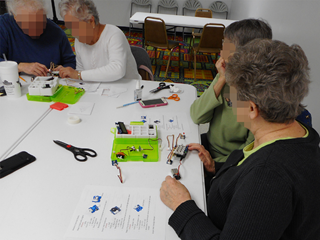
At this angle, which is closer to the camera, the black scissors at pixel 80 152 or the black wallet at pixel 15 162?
the black wallet at pixel 15 162

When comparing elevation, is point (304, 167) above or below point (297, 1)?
below

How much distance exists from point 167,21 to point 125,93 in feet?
10.0

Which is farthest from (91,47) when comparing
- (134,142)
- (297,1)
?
(297,1)

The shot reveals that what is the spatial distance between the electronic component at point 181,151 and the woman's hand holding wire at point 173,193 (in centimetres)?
18

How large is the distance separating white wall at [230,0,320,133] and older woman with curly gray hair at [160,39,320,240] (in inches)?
30.8

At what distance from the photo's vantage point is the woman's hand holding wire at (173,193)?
95 cm

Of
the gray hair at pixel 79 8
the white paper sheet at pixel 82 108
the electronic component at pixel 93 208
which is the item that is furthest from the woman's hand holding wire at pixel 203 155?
the gray hair at pixel 79 8

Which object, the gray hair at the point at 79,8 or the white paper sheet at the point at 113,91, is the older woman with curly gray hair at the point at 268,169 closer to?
the white paper sheet at the point at 113,91

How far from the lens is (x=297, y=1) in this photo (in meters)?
2.90

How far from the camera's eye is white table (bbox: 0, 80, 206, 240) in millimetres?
877

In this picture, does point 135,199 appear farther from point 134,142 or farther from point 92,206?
point 134,142

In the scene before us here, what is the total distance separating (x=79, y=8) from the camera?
1.76 metres

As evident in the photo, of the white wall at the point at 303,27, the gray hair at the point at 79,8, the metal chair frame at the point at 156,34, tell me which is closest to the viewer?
the gray hair at the point at 79,8

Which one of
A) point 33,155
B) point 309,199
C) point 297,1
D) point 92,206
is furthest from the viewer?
point 297,1
